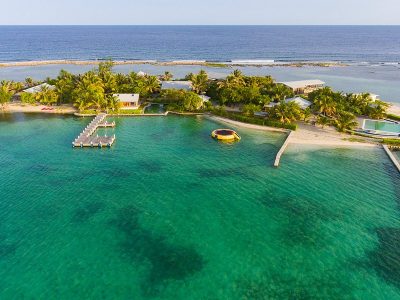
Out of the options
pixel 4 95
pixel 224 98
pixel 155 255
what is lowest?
pixel 155 255

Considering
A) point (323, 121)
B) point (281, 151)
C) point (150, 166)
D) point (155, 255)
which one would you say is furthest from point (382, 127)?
point (155, 255)

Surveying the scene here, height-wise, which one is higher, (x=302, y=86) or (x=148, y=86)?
(x=302, y=86)

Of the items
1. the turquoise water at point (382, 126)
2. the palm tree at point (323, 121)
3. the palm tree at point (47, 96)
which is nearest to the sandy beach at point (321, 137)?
the palm tree at point (323, 121)

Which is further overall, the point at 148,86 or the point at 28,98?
the point at 148,86

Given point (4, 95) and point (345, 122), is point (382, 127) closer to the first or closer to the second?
point (345, 122)

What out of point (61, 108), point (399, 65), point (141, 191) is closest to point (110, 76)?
point (61, 108)

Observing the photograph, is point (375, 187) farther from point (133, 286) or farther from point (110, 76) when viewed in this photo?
point (110, 76)
